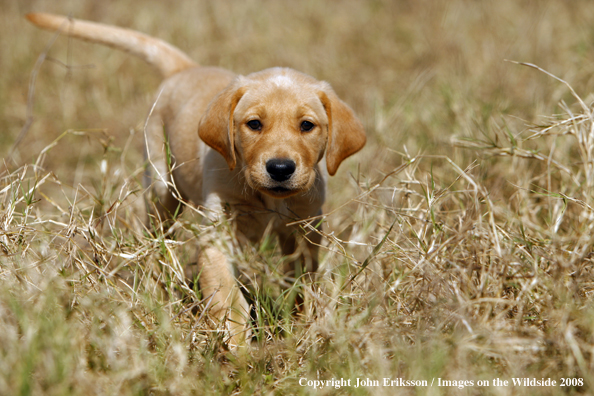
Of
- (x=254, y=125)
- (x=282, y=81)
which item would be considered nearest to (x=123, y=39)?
(x=282, y=81)

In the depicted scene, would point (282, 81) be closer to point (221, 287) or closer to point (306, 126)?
point (306, 126)

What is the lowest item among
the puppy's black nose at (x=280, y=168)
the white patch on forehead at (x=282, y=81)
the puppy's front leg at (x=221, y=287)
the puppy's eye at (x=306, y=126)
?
the puppy's front leg at (x=221, y=287)

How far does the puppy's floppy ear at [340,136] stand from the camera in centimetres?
321

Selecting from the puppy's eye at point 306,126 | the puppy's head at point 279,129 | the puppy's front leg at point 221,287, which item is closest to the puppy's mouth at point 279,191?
the puppy's head at point 279,129

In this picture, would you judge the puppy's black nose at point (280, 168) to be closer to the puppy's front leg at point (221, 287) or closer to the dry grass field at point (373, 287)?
the dry grass field at point (373, 287)

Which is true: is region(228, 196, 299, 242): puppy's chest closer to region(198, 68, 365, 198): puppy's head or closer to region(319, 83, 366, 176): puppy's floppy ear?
region(198, 68, 365, 198): puppy's head

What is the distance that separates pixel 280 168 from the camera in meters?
2.81

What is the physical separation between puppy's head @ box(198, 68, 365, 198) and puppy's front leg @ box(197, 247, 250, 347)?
54 centimetres

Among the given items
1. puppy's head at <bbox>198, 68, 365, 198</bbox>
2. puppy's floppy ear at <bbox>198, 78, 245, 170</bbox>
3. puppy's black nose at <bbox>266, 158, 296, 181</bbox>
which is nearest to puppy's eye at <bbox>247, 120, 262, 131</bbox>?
puppy's head at <bbox>198, 68, 365, 198</bbox>

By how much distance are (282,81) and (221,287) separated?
121 centimetres

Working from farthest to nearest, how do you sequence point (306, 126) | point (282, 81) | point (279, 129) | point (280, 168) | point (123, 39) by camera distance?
point (123, 39) → point (282, 81) → point (306, 126) → point (279, 129) → point (280, 168)

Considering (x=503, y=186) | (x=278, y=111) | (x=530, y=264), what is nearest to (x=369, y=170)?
(x=503, y=186)

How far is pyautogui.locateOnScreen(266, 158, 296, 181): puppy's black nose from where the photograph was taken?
2.81 metres

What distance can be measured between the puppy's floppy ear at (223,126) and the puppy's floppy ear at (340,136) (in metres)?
0.52
